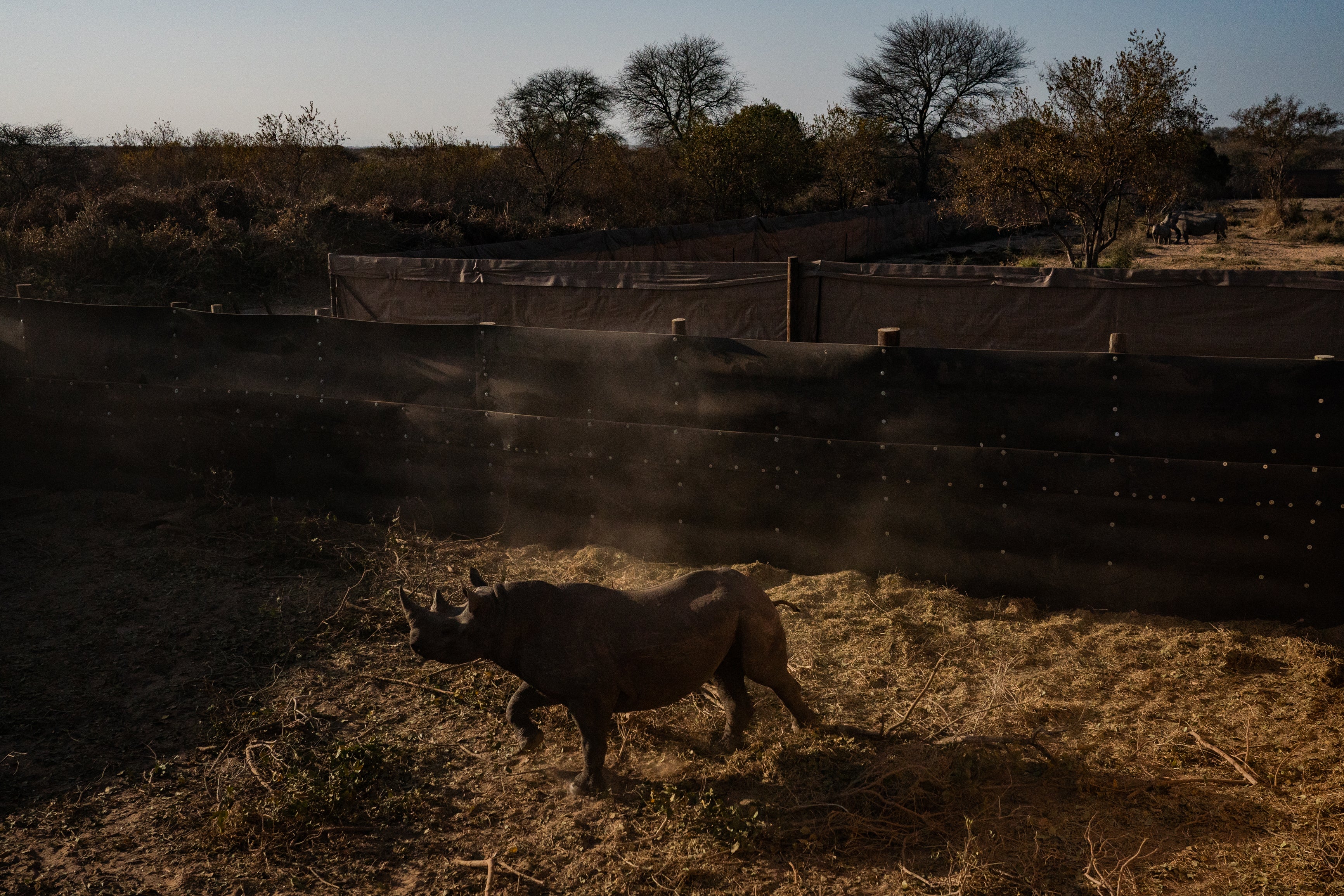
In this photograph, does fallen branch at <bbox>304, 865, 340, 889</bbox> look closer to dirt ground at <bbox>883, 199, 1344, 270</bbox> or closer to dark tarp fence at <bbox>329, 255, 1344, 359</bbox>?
dark tarp fence at <bbox>329, 255, 1344, 359</bbox>

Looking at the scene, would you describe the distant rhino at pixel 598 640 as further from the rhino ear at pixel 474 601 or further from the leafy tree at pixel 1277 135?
the leafy tree at pixel 1277 135

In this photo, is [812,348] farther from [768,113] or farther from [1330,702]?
[768,113]

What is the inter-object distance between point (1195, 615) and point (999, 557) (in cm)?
129

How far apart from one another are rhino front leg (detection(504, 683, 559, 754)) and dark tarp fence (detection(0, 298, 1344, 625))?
9.70 ft

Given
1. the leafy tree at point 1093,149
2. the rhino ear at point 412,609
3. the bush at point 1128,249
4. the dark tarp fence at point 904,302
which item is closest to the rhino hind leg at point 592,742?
the rhino ear at point 412,609

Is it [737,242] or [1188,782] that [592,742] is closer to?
[1188,782]

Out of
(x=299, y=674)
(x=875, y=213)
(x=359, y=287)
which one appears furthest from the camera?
(x=875, y=213)

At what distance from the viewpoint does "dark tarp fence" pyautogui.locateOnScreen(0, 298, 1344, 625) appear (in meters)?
6.02

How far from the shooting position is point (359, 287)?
11500 mm

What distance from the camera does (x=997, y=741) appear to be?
15.2ft

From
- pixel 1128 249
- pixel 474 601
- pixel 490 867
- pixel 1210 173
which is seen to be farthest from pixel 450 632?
pixel 1210 173

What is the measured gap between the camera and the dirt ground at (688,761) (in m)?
3.98

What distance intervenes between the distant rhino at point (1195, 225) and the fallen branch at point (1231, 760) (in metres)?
29.6

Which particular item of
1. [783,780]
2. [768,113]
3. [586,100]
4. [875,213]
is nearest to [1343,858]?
[783,780]
